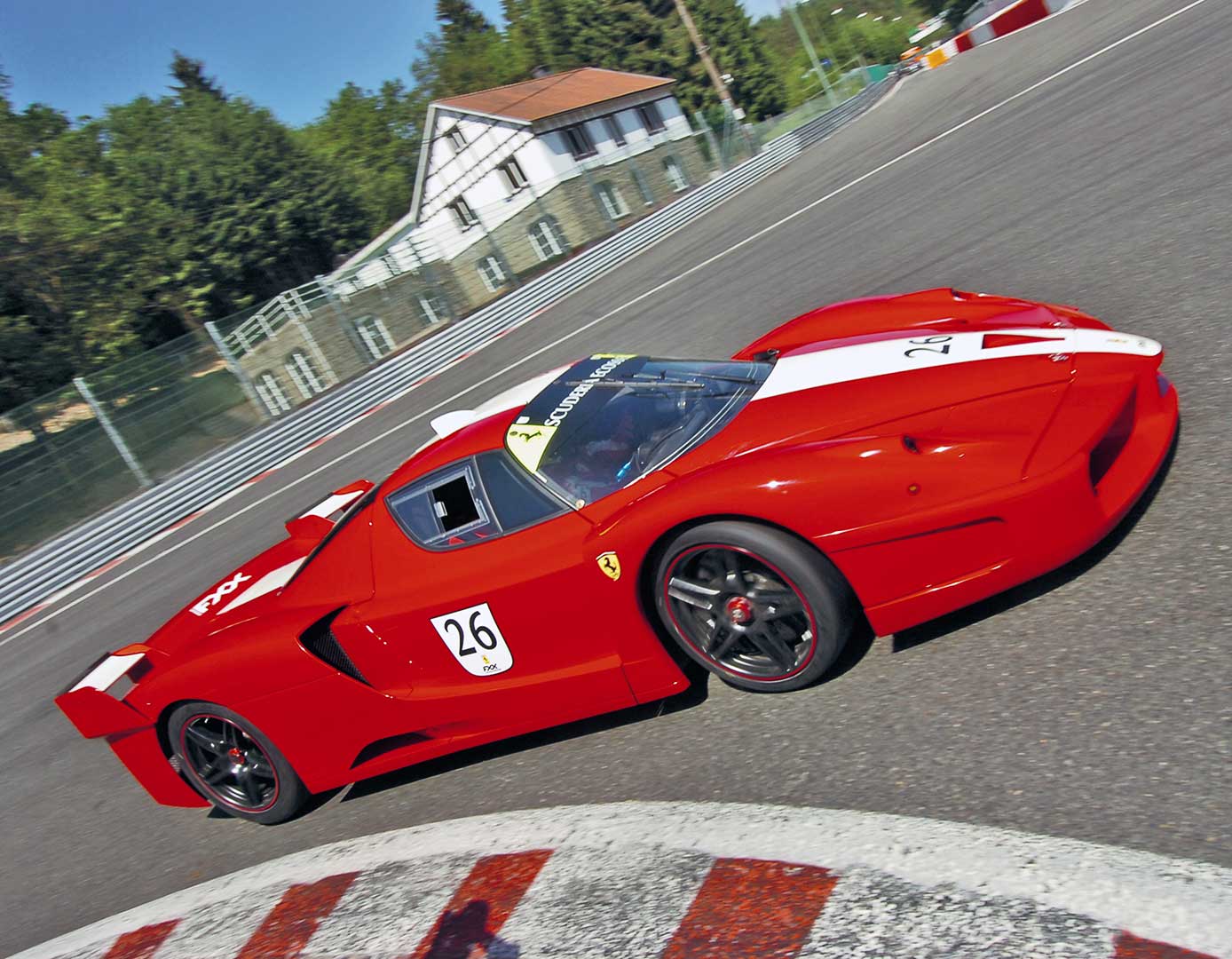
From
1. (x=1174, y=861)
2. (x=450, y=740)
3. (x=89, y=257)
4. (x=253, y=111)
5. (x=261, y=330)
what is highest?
(x=253, y=111)

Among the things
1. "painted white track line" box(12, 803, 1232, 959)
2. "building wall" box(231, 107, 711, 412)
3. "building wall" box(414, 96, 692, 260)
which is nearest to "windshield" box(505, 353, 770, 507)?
"painted white track line" box(12, 803, 1232, 959)

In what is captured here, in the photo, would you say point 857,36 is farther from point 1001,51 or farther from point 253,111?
point 1001,51

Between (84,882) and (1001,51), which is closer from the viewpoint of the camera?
A: (84,882)

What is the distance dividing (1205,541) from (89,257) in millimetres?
41569

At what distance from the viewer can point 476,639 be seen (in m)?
3.96

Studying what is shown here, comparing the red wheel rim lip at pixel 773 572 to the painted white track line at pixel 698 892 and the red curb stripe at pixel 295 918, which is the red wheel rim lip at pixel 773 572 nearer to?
the painted white track line at pixel 698 892

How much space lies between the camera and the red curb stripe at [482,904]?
3229 millimetres

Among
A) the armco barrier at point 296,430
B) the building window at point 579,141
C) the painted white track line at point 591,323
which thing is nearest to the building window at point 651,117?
the building window at point 579,141

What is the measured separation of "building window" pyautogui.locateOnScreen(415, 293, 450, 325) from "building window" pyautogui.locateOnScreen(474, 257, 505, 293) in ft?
5.70

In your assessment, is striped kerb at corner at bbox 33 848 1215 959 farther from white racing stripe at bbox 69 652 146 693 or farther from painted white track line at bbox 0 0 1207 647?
painted white track line at bbox 0 0 1207 647

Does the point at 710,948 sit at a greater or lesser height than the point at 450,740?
lesser

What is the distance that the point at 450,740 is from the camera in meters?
4.16

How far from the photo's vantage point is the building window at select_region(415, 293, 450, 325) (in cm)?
2186

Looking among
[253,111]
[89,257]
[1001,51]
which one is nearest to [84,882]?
[1001,51]
